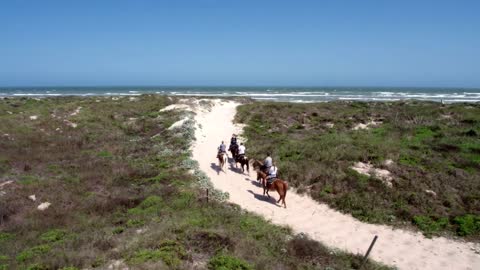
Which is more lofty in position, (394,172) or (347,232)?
(394,172)

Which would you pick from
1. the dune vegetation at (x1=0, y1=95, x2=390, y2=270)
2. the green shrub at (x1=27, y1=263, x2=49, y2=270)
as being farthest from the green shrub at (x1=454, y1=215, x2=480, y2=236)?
the green shrub at (x1=27, y1=263, x2=49, y2=270)

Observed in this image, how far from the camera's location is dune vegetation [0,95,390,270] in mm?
9359

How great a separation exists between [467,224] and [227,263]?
11017mm

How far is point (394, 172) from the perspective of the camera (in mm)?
18000

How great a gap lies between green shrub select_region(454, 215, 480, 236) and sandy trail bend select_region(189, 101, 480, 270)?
0.81 metres

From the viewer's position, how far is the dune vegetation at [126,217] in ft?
30.7

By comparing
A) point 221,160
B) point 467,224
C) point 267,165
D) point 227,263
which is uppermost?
point 267,165

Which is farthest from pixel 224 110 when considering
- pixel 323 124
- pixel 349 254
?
pixel 349 254

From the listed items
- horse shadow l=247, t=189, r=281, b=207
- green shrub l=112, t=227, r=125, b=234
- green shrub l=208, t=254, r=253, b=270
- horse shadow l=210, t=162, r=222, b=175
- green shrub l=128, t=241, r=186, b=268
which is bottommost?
horse shadow l=247, t=189, r=281, b=207

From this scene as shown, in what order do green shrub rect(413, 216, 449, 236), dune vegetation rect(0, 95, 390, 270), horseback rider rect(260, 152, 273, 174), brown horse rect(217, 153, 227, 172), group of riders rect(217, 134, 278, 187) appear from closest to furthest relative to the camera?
dune vegetation rect(0, 95, 390, 270)
green shrub rect(413, 216, 449, 236)
group of riders rect(217, 134, 278, 187)
horseback rider rect(260, 152, 273, 174)
brown horse rect(217, 153, 227, 172)

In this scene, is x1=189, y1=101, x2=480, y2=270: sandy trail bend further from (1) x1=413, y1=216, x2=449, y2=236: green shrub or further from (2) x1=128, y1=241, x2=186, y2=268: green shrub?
(2) x1=128, y1=241, x2=186, y2=268: green shrub

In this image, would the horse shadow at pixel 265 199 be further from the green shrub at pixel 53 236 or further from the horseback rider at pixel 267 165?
the green shrub at pixel 53 236

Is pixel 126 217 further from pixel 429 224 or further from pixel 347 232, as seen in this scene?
pixel 429 224

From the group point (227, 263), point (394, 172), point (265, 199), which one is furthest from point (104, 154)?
point (394, 172)
